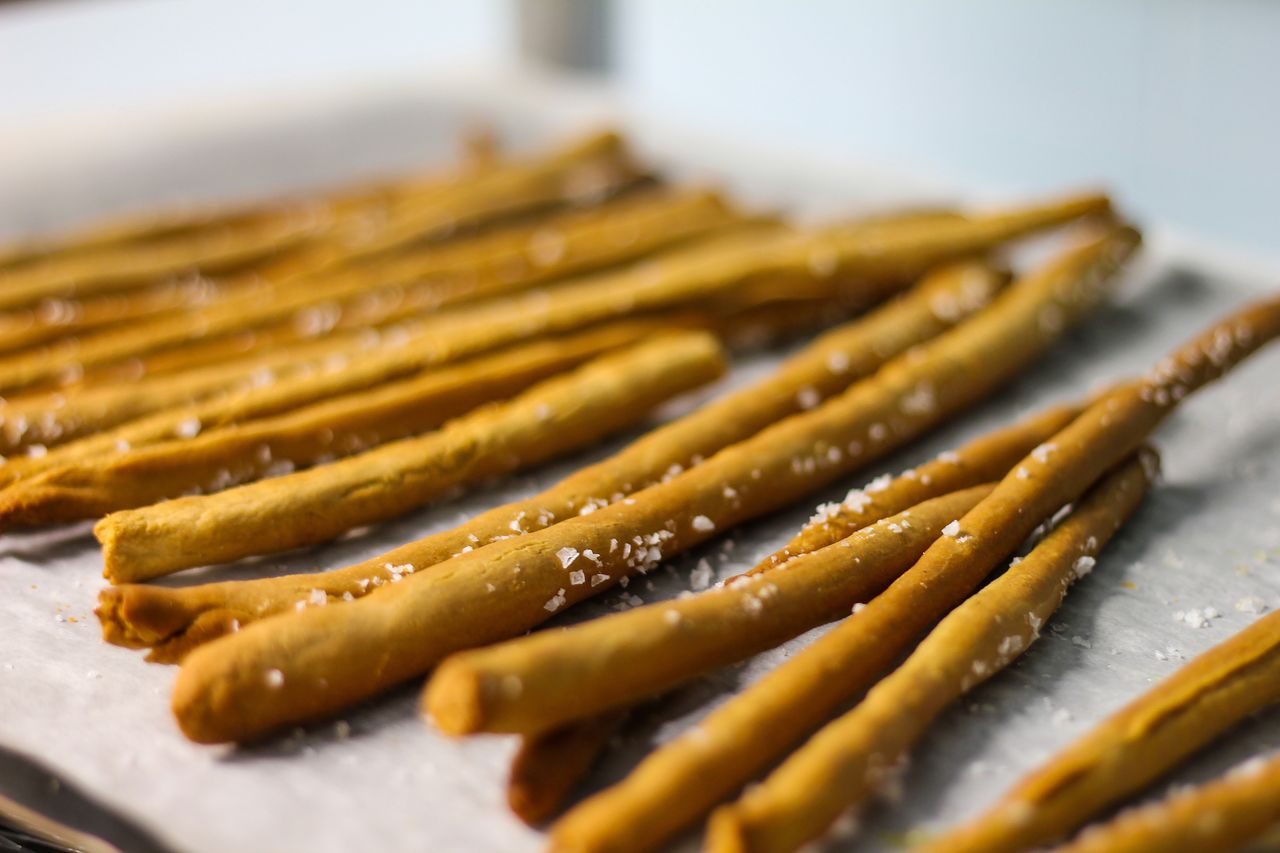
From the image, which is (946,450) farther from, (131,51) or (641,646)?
(131,51)

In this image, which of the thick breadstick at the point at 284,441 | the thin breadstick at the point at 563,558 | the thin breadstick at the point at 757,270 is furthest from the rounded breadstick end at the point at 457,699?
the thin breadstick at the point at 757,270

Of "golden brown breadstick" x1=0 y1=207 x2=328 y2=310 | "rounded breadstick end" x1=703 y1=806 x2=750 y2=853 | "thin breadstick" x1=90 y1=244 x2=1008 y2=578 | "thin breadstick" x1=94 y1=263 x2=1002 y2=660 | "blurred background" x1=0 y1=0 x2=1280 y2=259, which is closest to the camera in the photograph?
"rounded breadstick end" x1=703 y1=806 x2=750 y2=853

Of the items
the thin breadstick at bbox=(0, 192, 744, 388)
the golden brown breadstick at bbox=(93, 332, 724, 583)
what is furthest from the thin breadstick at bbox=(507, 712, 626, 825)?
the thin breadstick at bbox=(0, 192, 744, 388)

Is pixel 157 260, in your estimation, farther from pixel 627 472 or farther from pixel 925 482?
pixel 925 482

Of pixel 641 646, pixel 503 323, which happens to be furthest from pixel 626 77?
pixel 641 646

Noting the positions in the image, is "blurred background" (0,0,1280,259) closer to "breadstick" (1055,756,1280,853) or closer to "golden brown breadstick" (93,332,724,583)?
"golden brown breadstick" (93,332,724,583)

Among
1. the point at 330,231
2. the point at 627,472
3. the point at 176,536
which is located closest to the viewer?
the point at 176,536

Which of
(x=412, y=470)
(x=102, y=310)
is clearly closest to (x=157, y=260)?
(x=102, y=310)
